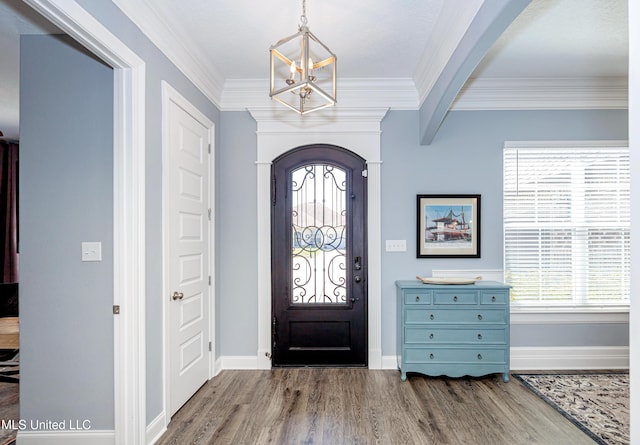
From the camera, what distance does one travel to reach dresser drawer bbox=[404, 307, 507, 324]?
10.5ft

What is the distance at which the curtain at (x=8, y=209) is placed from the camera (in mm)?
4922

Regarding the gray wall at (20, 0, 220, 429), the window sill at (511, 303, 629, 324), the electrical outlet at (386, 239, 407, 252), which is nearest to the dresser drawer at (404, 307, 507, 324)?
the window sill at (511, 303, 629, 324)

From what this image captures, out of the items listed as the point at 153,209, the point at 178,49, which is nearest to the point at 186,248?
the point at 153,209

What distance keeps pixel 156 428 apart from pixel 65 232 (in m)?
1.37

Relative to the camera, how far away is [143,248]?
7.25 ft

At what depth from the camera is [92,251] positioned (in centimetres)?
223

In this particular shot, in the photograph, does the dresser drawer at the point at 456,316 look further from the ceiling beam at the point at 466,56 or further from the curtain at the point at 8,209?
the curtain at the point at 8,209

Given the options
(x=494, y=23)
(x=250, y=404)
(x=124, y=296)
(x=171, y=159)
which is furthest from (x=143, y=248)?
(x=494, y=23)

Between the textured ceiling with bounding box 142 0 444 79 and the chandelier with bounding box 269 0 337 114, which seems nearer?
the chandelier with bounding box 269 0 337 114

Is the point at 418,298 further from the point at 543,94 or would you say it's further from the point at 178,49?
the point at 178,49

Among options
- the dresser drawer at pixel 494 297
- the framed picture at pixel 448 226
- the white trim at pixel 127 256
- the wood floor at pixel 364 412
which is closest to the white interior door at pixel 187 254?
the wood floor at pixel 364 412

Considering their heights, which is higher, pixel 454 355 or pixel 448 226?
pixel 448 226

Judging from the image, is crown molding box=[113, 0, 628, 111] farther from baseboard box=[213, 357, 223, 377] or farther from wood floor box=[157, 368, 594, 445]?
wood floor box=[157, 368, 594, 445]

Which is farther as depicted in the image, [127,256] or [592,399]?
[592,399]
